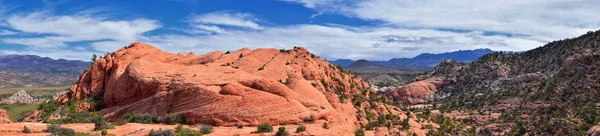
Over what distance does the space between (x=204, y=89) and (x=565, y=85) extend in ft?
259

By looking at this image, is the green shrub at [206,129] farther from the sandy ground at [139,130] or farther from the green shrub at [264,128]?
the green shrub at [264,128]

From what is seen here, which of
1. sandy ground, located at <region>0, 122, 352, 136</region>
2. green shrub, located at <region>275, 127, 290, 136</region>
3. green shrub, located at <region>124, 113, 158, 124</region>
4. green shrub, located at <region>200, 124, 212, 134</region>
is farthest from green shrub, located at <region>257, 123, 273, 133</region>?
green shrub, located at <region>124, 113, 158, 124</region>

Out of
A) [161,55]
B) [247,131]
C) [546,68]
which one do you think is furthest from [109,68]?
[546,68]

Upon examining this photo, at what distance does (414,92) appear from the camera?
16175 cm

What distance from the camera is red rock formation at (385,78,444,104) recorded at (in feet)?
516

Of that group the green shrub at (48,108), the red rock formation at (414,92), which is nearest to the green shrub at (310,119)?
the green shrub at (48,108)

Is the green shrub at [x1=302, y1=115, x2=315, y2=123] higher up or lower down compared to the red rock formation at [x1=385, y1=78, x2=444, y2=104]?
higher up

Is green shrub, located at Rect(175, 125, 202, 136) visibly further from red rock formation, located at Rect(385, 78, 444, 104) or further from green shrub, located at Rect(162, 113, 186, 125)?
red rock formation, located at Rect(385, 78, 444, 104)

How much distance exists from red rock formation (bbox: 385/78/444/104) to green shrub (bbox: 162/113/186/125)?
4438 inches

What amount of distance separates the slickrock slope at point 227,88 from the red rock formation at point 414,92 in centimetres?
8200

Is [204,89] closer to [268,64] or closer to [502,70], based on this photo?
[268,64]

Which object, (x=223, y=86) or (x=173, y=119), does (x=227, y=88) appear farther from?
(x=173, y=119)

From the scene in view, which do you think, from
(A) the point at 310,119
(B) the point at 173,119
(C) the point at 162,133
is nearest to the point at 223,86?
(B) the point at 173,119

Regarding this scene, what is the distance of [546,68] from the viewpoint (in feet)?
458
